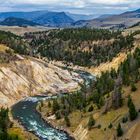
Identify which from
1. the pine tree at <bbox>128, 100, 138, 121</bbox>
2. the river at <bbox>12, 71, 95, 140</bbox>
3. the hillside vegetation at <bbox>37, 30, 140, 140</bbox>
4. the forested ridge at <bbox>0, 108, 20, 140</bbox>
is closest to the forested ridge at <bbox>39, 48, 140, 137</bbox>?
the hillside vegetation at <bbox>37, 30, 140, 140</bbox>

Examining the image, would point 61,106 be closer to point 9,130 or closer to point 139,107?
point 9,130

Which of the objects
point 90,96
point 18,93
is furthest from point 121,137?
point 18,93

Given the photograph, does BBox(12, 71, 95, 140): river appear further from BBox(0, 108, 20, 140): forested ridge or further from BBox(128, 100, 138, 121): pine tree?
BBox(128, 100, 138, 121): pine tree

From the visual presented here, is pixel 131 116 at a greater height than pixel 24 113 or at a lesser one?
greater

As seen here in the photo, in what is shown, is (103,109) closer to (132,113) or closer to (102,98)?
(102,98)

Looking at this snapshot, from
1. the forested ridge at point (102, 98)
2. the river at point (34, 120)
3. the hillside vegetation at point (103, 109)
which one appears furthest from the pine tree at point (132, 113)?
the river at point (34, 120)

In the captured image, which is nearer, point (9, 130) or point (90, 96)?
point (9, 130)

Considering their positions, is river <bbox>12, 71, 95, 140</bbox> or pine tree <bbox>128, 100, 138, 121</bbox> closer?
pine tree <bbox>128, 100, 138, 121</bbox>

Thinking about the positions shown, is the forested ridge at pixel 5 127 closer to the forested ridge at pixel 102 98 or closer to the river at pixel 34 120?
the river at pixel 34 120
